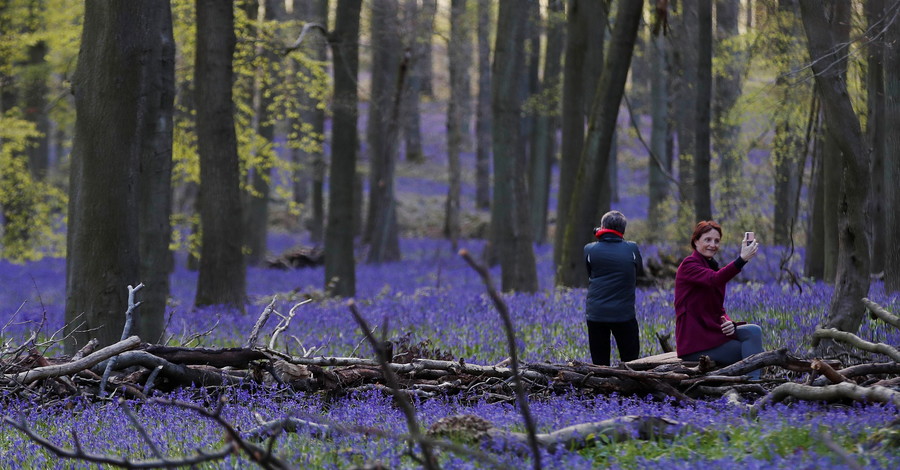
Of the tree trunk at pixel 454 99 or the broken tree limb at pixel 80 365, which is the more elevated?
the tree trunk at pixel 454 99

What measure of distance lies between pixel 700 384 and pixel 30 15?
2525cm

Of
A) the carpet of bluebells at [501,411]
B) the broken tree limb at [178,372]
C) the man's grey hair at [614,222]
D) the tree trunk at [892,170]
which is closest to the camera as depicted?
the carpet of bluebells at [501,411]

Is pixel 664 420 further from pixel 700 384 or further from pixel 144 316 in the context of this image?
pixel 144 316

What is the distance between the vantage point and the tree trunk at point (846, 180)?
8.09 metres

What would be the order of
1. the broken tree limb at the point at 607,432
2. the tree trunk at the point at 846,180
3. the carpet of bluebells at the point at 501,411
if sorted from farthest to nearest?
the tree trunk at the point at 846,180 < the broken tree limb at the point at 607,432 < the carpet of bluebells at the point at 501,411

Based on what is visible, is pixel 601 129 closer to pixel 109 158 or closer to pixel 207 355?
pixel 109 158

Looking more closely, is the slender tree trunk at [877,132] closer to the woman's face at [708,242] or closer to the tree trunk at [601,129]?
the tree trunk at [601,129]

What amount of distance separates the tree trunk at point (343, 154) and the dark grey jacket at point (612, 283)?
11.0 m

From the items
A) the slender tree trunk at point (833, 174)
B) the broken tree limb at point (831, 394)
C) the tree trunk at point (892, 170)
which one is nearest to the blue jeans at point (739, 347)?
the broken tree limb at point (831, 394)

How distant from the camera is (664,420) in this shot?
16.1 ft

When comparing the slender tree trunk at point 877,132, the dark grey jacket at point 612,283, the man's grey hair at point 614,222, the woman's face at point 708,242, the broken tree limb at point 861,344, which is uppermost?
the slender tree trunk at point 877,132

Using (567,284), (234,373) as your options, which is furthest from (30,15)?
(234,373)

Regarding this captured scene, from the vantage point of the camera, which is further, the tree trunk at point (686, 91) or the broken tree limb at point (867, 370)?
the tree trunk at point (686, 91)

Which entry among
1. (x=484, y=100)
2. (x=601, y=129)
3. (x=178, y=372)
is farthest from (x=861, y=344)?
(x=484, y=100)
